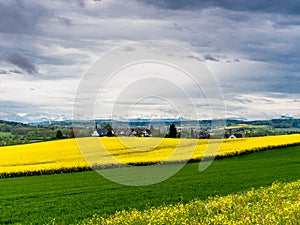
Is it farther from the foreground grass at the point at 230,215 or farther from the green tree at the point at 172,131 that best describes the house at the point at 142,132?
the foreground grass at the point at 230,215

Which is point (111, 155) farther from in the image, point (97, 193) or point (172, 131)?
point (172, 131)

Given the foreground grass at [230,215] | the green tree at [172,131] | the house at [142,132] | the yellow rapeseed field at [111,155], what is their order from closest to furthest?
the foreground grass at [230,215] < the yellow rapeseed field at [111,155] < the house at [142,132] < the green tree at [172,131]

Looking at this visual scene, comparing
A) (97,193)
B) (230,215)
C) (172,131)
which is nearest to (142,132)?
(172,131)

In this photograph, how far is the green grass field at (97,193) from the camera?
17.6 m

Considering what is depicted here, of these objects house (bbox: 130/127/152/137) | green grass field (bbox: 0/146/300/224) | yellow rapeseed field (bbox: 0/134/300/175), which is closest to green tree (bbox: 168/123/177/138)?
house (bbox: 130/127/152/137)

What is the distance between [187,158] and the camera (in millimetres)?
42406

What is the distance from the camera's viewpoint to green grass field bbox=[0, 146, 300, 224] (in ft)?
57.9

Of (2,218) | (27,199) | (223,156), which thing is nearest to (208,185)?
(27,199)

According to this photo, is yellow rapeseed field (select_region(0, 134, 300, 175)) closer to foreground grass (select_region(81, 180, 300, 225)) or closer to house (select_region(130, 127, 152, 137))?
house (select_region(130, 127, 152, 137))

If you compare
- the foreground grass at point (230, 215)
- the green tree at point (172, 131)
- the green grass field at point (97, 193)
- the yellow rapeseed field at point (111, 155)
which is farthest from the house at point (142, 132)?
the foreground grass at point (230, 215)

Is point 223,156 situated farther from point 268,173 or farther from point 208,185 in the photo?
point 208,185

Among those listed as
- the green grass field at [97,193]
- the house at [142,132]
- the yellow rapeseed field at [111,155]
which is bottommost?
the green grass field at [97,193]

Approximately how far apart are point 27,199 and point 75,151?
92.9ft

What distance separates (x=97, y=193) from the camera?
22547mm
